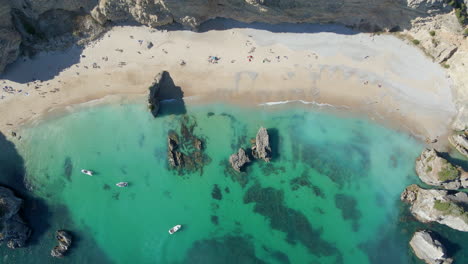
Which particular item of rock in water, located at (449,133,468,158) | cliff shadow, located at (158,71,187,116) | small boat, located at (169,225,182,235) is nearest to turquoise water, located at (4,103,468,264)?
small boat, located at (169,225,182,235)

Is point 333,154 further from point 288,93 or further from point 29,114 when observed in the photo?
point 29,114

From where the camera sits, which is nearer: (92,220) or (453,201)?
(453,201)

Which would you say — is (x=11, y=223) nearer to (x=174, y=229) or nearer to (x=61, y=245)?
(x=61, y=245)

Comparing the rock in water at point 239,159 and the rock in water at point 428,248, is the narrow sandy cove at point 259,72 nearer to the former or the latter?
the rock in water at point 239,159

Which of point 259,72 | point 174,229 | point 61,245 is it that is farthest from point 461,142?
point 61,245

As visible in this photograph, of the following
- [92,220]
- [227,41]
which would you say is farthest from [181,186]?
[227,41]

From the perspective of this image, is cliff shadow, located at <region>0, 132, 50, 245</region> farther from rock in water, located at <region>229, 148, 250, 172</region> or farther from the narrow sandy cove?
rock in water, located at <region>229, 148, 250, 172</region>

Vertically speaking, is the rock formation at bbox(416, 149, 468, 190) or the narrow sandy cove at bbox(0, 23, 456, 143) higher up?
the narrow sandy cove at bbox(0, 23, 456, 143)
